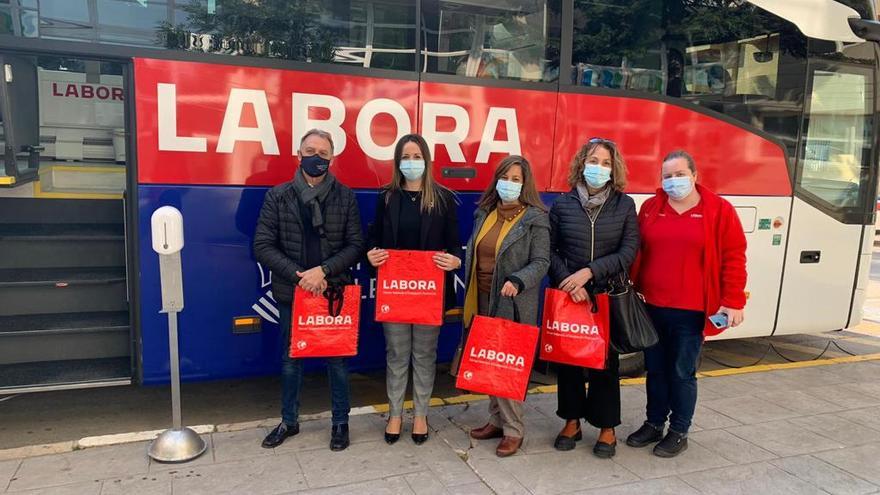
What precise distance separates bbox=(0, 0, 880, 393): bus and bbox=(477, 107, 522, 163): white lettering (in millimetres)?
10

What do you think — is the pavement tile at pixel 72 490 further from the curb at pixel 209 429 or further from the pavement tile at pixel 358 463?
the pavement tile at pixel 358 463

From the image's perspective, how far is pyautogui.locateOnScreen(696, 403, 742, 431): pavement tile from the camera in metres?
4.67

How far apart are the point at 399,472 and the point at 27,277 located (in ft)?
9.20

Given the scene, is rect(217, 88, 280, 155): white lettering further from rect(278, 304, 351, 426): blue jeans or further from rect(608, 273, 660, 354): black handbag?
rect(608, 273, 660, 354): black handbag

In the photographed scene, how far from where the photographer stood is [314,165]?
12.1ft

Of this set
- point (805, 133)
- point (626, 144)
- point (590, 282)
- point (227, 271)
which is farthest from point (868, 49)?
point (227, 271)

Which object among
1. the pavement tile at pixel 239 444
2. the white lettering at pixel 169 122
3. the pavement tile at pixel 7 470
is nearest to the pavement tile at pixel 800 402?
the pavement tile at pixel 239 444

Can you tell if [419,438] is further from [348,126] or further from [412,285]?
[348,126]

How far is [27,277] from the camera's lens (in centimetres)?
433

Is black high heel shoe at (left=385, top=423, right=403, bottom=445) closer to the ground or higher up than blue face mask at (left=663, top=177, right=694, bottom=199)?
closer to the ground

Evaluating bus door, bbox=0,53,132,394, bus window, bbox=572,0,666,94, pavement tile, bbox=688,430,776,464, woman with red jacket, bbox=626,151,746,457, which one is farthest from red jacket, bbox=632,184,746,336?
bus door, bbox=0,53,132,394

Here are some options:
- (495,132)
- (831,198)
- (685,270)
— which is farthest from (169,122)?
(831,198)

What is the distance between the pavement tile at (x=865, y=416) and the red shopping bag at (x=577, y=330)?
101 inches

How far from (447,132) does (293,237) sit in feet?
4.38
